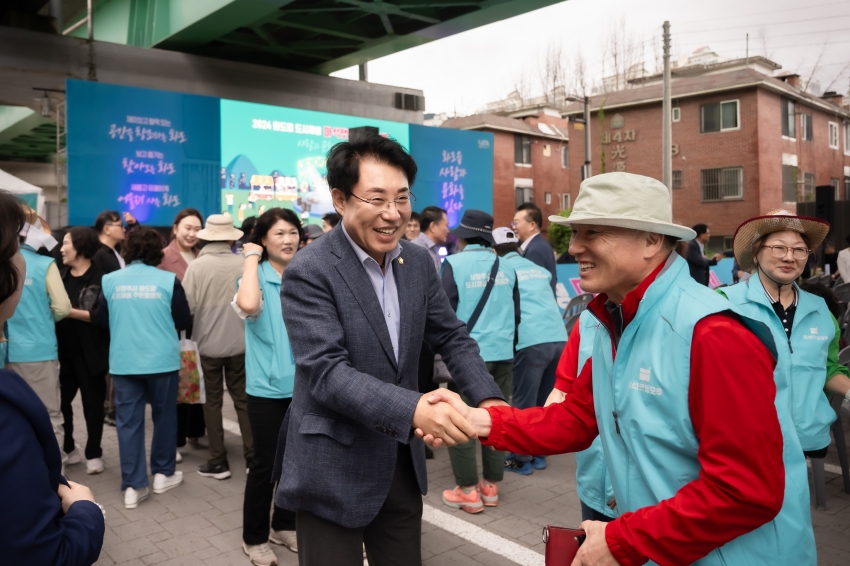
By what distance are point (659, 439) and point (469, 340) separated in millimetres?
1075

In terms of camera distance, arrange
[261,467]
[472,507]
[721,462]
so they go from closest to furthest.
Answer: [721,462] → [261,467] → [472,507]

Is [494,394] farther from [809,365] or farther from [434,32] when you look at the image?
[434,32]

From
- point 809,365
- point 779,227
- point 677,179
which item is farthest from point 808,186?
point 809,365

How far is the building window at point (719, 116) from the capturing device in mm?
29641

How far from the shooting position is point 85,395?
19.2ft

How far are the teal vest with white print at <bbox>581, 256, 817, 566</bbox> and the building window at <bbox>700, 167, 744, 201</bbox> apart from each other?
31.1 meters

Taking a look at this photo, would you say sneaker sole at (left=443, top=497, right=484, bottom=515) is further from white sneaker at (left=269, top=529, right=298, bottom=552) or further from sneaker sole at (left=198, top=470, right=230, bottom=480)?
sneaker sole at (left=198, top=470, right=230, bottom=480)

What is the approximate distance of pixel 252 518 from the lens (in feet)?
13.1

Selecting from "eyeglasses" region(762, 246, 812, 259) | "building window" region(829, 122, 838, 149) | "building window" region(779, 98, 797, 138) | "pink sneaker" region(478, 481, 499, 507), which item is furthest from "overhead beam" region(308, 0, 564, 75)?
"building window" region(829, 122, 838, 149)

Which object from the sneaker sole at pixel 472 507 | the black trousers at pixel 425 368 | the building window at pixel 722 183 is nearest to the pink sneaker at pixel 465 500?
Result: the sneaker sole at pixel 472 507

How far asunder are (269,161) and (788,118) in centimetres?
2799

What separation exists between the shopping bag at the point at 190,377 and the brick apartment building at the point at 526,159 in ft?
96.6

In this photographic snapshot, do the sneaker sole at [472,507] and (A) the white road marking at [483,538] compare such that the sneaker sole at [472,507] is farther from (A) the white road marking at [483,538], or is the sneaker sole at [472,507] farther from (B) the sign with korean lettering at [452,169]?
(B) the sign with korean lettering at [452,169]

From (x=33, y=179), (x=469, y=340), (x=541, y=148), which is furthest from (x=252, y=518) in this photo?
(x=541, y=148)
